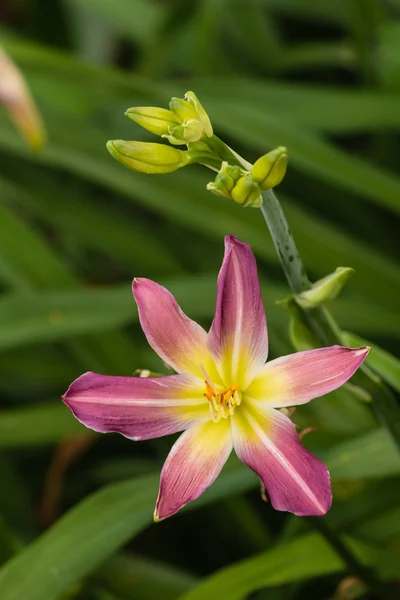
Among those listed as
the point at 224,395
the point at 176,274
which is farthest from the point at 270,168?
the point at 176,274

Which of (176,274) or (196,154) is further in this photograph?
(176,274)

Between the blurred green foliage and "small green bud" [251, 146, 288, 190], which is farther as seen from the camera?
the blurred green foliage

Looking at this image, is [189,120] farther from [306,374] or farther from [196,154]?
[306,374]

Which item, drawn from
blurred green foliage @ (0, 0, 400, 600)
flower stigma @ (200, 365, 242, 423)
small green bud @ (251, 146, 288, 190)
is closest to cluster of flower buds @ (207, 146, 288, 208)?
small green bud @ (251, 146, 288, 190)

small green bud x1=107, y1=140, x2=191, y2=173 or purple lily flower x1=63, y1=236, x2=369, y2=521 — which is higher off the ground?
small green bud x1=107, y1=140, x2=191, y2=173

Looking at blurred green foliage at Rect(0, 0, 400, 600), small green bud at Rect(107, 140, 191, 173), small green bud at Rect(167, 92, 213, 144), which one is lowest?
blurred green foliage at Rect(0, 0, 400, 600)

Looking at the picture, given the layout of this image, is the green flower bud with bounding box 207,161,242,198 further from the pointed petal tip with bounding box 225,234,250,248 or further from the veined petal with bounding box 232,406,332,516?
the veined petal with bounding box 232,406,332,516

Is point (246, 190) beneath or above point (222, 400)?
above

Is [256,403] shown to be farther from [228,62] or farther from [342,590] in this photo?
[228,62]
